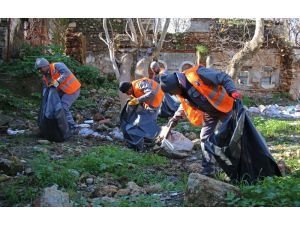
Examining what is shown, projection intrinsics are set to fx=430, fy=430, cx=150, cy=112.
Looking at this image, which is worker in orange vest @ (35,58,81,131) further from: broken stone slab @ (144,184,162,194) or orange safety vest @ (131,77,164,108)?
broken stone slab @ (144,184,162,194)

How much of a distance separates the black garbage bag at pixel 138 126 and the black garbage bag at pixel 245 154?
2.06m

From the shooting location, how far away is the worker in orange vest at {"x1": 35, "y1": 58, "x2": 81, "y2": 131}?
251 inches

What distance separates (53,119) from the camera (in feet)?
19.9

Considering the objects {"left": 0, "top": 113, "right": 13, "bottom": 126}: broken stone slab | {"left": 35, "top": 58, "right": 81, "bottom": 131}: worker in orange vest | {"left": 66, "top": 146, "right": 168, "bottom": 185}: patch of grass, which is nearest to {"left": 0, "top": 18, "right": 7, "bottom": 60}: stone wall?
{"left": 0, "top": 113, "right": 13, "bottom": 126}: broken stone slab

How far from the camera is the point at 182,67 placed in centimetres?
1416

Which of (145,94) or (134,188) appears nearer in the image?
(134,188)

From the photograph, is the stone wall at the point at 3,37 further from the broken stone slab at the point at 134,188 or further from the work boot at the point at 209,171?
the work boot at the point at 209,171

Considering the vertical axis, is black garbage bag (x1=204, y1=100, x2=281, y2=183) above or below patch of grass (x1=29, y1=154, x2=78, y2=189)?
above

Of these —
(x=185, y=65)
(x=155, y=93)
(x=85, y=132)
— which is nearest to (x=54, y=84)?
(x=85, y=132)

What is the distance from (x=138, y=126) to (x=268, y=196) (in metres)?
3.22

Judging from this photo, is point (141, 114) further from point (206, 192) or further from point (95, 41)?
point (95, 41)

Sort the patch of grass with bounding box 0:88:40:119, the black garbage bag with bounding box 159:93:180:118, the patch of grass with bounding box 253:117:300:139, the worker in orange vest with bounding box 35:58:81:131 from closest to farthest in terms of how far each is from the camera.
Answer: the worker in orange vest with bounding box 35:58:81:131 → the patch of grass with bounding box 253:117:300:139 → the patch of grass with bounding box 0:88:40:119 → the black garbage bag with bounding box 159:93:180:118

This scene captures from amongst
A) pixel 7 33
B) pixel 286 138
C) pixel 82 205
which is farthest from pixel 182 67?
pixel 82 205

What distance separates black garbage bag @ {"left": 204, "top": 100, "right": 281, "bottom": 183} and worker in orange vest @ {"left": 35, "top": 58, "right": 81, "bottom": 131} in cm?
315
